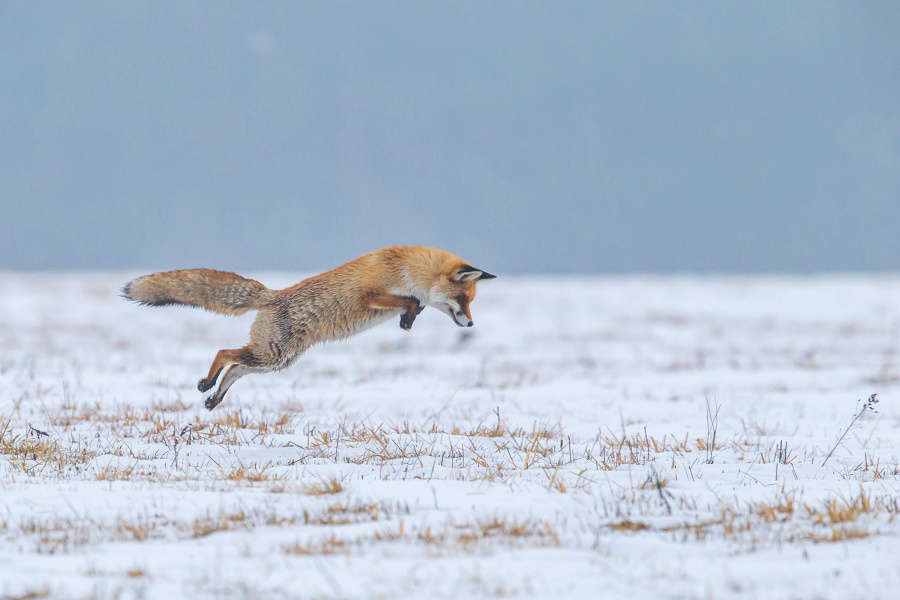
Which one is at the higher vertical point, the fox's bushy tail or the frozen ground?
the fox's bushy tail

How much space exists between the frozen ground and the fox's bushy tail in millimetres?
1163

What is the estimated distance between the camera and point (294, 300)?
813 centimetres

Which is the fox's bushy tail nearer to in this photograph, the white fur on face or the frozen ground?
the frozen ground

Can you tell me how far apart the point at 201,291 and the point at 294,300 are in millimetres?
894

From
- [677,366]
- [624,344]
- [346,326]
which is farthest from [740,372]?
[346,326]

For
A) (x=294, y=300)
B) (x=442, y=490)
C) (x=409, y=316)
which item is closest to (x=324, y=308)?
(x=294, y=300)

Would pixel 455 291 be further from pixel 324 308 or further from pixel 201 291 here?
pixel 201 291

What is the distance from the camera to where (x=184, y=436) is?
7.16m

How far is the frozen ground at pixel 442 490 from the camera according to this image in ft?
12.2

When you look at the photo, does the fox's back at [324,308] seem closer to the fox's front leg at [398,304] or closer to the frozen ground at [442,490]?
the fox's front leg at [398,304]

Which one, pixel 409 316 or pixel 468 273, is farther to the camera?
pixel 468 273

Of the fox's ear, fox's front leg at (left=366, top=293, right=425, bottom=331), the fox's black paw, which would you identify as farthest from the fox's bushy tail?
the fox's ear

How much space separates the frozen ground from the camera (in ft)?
12.2

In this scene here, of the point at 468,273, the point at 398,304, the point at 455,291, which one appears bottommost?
the point at 398,304
